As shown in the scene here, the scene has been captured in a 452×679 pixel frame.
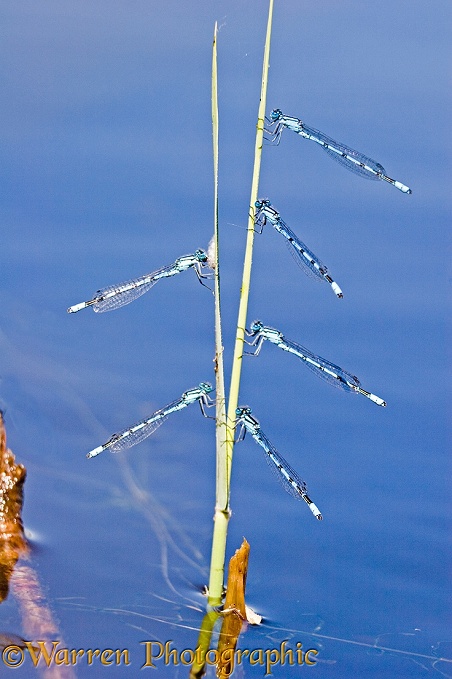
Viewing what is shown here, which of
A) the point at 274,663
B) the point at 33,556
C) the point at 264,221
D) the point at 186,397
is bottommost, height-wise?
the point at 274,663

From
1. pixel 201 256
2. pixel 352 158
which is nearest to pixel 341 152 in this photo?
pixel 352 158

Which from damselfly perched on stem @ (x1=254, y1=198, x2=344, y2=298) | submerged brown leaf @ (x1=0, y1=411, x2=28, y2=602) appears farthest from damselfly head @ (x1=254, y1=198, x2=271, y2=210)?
submerged brown leaf @ (x1=0, y1=411, x2=28, y2=602)

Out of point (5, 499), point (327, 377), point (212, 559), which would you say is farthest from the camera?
point (5, 499)

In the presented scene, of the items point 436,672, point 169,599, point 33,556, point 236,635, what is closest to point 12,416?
point 33,556

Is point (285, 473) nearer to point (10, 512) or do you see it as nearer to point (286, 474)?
point (286, 474)

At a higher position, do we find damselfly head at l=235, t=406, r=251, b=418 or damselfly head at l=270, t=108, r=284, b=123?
damselfly head at l=270, t=108, r=284, b=123

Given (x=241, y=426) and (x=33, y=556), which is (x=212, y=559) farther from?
(x=33, y=556)

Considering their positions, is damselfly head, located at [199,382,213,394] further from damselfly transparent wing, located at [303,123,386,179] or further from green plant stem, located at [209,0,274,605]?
damselfly transparent wing, located at [303,123,386,179]
